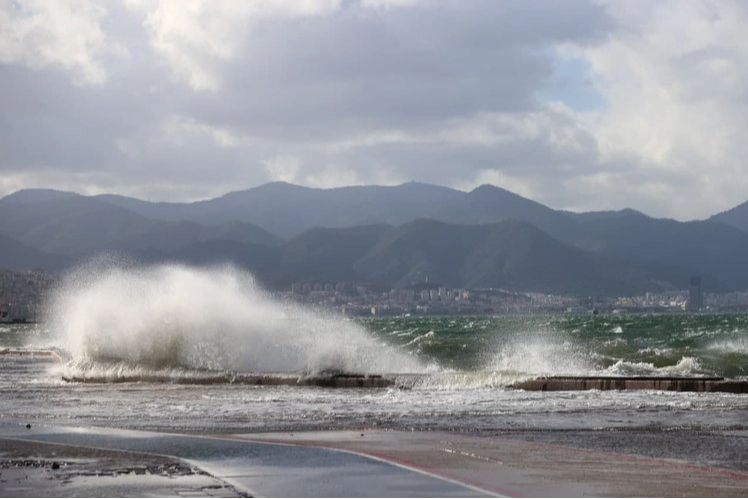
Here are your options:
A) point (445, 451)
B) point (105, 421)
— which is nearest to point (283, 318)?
point (105, 421)

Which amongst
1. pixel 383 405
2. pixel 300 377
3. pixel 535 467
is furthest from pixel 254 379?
pixel 535 467

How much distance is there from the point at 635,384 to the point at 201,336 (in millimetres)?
22145

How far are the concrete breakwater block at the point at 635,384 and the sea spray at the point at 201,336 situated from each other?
11288 millimetres

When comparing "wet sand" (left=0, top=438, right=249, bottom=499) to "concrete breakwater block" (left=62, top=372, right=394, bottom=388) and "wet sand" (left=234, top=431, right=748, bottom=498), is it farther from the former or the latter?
"concrete breakwater block" (left=62, top=372, right=394, bottom=388)

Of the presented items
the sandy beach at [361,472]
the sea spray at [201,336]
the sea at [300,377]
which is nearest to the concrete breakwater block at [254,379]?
the sea at [300,377]

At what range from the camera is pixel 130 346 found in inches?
2024

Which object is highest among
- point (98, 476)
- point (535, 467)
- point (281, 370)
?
point (281, 370)

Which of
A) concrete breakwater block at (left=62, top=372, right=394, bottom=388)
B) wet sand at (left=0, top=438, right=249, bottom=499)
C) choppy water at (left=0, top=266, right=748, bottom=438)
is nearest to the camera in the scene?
wet sand at (left=0, top=438, right=249, bottom=499)

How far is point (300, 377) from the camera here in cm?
4100

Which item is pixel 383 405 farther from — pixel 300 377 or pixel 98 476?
pixel 98 476

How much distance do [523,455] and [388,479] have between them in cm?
332

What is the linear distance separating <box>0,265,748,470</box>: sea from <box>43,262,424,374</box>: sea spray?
80mm

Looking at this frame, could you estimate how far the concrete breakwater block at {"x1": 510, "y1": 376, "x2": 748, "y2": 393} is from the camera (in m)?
33.2

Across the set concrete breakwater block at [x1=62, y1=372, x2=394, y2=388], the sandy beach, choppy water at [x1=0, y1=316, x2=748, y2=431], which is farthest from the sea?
the sandy beach
